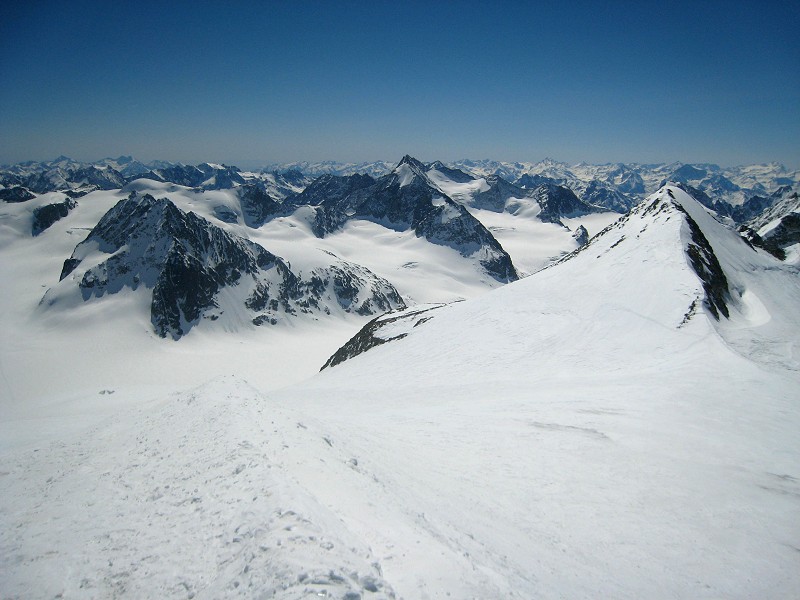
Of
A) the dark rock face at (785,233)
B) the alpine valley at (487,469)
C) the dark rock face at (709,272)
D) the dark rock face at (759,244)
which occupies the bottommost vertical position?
the alpine valley at (487,469)

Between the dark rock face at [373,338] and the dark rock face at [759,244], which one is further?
the dark rock face at [759,244]

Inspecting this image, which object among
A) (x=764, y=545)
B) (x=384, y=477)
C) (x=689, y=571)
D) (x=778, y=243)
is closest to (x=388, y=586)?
(x=384, y=477)

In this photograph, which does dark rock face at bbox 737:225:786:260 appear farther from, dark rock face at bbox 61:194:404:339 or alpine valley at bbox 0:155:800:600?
dark rock face at bbox 61:194:404:339

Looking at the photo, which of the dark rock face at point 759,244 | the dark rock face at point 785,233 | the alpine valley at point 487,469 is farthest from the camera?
the dark rock face at point 785,233

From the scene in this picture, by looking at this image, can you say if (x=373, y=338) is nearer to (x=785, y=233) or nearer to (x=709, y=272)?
(x=709, y=272)

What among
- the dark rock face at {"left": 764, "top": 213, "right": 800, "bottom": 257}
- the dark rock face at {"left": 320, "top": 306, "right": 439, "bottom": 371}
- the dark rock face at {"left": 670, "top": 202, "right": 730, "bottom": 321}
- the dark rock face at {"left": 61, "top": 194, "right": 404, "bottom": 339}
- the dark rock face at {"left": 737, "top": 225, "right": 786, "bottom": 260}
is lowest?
the dark rock face at {"left": 61, "top": 194, "right": 404, "bottom": 339}

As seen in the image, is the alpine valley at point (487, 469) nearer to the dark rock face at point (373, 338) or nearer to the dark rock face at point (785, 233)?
the dark rock face at point (373, 338)

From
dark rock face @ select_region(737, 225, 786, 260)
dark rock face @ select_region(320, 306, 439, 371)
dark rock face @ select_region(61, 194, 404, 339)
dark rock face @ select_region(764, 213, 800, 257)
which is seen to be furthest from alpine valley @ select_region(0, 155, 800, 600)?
dark rock face @ select_region(61, 194, 404, 339)

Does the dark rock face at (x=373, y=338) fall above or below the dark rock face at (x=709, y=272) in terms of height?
below

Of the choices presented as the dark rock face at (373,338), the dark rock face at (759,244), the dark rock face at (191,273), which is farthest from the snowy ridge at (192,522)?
the dark rock face at (191,273)
